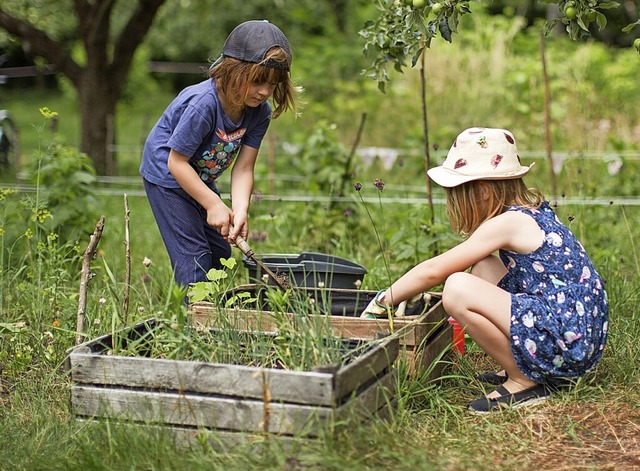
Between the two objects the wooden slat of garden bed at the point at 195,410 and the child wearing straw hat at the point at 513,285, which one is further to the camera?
the child wearing straw hat at the point at 513,285

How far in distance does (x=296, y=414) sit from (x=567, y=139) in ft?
22.5

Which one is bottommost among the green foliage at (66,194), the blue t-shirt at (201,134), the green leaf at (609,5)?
the green foliage at (66,194)

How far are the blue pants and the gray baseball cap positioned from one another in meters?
0.64

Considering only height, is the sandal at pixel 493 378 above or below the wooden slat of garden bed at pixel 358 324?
below

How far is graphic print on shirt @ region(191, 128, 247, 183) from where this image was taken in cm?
349

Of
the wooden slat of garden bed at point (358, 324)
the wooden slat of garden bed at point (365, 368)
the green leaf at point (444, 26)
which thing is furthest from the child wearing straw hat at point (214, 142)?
the wooden slat of garden bed at point (365, 368)

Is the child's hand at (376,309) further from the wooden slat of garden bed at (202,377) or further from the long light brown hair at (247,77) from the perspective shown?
the long light brown hair at (247,77)

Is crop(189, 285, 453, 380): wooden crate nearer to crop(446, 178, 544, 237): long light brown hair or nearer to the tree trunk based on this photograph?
crop(446, 178, 544, 237): long light brown hair

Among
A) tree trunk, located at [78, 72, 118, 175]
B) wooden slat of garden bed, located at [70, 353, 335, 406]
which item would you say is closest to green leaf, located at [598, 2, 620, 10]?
wooden slat of garden bed, located at [70, 353, 335, 406]

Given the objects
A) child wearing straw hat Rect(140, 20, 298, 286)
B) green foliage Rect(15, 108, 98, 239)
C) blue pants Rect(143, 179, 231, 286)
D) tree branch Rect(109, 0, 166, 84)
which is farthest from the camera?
tree branch Rect(109, 0, 166, 84)

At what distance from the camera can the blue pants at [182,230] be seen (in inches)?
140

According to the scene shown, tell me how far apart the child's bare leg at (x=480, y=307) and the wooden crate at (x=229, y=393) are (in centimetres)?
31

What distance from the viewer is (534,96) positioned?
902 centimetres

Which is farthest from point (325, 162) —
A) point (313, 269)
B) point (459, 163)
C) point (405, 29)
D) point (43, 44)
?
point (43, 44)
